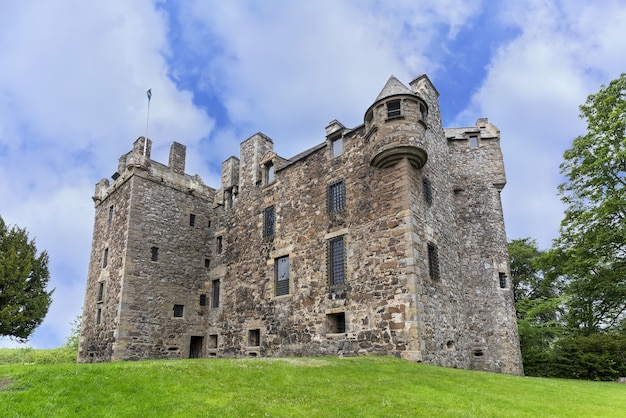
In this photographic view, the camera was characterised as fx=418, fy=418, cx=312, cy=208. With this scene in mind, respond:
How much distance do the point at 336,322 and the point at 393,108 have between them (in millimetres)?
9543

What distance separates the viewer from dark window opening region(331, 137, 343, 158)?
2015 cm

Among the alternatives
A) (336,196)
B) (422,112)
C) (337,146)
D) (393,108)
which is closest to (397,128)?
(393,108)

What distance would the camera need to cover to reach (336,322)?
18.1 meters

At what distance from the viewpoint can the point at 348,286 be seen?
17.7m

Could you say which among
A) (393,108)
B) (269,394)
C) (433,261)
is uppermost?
(393,108)

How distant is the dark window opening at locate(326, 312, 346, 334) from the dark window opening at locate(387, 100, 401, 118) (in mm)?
8732

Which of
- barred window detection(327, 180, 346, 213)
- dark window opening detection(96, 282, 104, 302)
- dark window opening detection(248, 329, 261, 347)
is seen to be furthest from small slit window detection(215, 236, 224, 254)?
barred window detection(327, 180, 346, 213)

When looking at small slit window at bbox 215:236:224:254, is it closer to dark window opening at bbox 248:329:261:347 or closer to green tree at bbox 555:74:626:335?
dark window opening at bbox 248:329:261:347

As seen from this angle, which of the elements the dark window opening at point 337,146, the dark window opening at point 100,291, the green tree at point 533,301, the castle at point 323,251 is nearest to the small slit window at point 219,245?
the castle at point 323,251

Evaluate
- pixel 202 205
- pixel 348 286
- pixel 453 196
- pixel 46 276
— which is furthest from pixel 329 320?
pixel 46 276

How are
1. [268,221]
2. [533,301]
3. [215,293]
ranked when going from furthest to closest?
[533,301], [215,293], [268,221]

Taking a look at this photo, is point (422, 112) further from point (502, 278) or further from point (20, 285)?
point (20, 285)

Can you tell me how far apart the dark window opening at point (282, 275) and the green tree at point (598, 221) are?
15551 mm

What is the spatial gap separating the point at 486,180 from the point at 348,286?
10.2 metres
